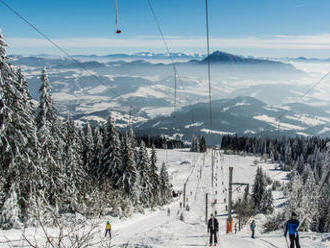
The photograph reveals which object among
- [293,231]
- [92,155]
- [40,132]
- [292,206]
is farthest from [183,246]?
[92,155]

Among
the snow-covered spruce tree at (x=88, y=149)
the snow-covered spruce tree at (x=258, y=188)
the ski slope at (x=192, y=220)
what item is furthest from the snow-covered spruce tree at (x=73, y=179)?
the snow-covered spruce tree at (x=258, y=188)

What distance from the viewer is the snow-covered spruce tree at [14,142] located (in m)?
22.1

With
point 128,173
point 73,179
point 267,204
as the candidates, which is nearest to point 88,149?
point 128,173

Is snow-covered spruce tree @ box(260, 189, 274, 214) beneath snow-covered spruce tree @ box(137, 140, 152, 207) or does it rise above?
beneath

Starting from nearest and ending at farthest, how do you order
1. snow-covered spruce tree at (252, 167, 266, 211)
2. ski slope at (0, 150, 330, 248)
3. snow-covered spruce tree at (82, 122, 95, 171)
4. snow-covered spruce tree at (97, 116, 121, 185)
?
ski slope at (0, 150, 330, 248) → snow-covered spruce tree at (97, 116, 121, 185) → snow-covered spruce tree at (82, 122, 95, 171) → snow-covered spruce tree at (252, 167, 266, 211)

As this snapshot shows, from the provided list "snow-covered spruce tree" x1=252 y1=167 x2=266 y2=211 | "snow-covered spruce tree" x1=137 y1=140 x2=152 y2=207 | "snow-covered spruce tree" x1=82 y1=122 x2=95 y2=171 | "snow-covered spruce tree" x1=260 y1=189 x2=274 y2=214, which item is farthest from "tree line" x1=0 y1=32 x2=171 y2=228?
"snow-covered spruce tree" x1=252 y1=167 x2=266 y2=211

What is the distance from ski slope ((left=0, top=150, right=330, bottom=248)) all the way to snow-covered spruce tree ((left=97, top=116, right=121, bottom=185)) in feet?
23.3

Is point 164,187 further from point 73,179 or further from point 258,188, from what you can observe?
point 73,179

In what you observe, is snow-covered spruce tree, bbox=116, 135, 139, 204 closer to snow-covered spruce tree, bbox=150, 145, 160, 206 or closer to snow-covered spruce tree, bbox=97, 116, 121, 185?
snow-covered spruce tree, bbox=97, 116, 121, 185

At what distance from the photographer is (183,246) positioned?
17.8 meters

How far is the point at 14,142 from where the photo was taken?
23.2m

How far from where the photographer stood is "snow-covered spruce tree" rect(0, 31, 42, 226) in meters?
22.1

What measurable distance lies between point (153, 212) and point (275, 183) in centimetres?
7673

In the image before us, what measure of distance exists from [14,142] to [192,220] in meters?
39.1
